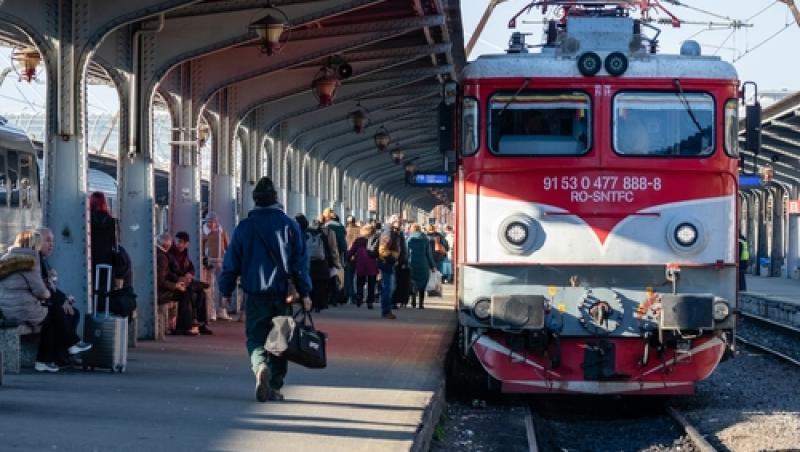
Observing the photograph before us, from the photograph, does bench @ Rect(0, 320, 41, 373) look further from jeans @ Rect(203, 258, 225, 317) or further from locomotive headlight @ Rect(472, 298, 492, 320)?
jeans @ Rect(203, 258, 225, 317)

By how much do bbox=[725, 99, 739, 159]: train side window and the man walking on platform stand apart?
4522 millimetres

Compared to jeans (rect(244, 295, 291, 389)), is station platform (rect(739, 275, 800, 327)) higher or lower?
lower

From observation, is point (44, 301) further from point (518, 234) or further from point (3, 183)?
point (3, 183)

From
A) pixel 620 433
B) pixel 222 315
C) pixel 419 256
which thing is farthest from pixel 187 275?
pixel 419 256

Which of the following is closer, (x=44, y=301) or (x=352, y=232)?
(x=44, y=301)

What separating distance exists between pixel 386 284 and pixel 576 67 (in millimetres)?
10248

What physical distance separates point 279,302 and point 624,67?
4241 mm

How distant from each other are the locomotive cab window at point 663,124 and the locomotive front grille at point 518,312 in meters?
1.76

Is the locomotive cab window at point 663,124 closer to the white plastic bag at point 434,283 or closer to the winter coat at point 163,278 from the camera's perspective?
the winter coat at point 163,278

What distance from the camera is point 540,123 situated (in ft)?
46.4

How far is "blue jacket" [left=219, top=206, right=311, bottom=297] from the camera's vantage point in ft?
38.7

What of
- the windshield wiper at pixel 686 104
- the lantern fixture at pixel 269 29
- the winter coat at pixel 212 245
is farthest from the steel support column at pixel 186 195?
the windshield wiper at pixel 686 104

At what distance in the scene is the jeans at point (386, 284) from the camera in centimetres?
2358

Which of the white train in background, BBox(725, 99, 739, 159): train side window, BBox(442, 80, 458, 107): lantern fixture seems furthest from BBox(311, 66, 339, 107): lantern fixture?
BBox(725, 99, 739, 159): train side window
